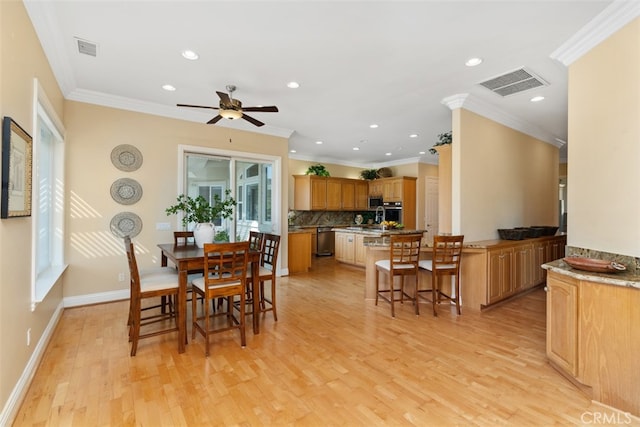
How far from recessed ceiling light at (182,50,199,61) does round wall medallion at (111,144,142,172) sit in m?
1.96

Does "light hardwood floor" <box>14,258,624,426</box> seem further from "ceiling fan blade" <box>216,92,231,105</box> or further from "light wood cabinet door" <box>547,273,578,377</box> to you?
"ceiling fan blade" <box>216,92,231,105</box>

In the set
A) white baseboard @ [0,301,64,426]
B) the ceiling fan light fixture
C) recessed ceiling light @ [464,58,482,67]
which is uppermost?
recessed ceiling light @ [464,58,482,67]

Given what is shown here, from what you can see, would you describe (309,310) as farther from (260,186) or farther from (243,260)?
(260,186)

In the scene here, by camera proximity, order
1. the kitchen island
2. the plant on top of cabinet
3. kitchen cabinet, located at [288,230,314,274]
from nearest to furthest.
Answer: the kitchen island → kitchen cabinet, located at [288,230,314,274] → the plant on top of cabinet

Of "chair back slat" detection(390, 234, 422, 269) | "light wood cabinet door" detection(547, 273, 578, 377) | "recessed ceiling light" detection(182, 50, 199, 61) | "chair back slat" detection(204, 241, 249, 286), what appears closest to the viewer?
"light wood cabinet door" detection(547, 273, 578, 377)

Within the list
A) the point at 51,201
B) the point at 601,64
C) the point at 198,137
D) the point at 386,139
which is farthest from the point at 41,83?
the point at 386,139

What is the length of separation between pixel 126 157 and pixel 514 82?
16.9 feet

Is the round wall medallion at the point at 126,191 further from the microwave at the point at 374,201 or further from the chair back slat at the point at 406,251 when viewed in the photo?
the microwave at the point at 374,201

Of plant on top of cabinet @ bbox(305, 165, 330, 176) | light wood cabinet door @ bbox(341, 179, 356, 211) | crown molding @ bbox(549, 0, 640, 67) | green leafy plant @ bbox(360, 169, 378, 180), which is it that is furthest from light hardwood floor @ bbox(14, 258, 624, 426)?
green leafy plant @ bbox(360, 169, 378, 180)

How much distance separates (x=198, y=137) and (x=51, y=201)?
82.2 inches

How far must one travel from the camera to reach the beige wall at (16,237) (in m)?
1.82

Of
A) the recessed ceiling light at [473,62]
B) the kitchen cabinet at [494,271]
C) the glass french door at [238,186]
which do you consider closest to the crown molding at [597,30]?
the recessed ceiling light at [473,62]

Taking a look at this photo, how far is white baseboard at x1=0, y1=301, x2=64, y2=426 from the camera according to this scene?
181cm

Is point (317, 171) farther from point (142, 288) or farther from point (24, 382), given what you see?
point (24, 382)
